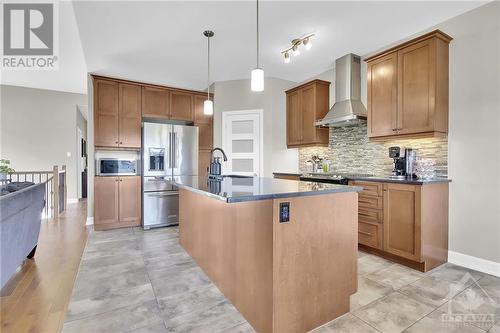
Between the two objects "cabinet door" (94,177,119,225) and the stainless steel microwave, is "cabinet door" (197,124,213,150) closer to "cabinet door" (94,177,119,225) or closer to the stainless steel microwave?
the stainless steel microwave

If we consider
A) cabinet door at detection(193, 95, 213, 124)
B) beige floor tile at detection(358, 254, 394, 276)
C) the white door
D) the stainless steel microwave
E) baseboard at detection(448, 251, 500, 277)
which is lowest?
beige floor tile at detection(358, 254, 394, 276)

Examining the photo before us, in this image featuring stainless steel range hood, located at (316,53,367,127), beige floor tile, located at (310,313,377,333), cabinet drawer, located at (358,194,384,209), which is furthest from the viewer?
stainless steel range hood, located at (316,53,367,127)

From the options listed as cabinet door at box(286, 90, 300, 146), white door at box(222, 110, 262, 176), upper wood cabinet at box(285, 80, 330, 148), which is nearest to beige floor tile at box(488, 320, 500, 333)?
upper wood cabinet at box(285, 80, 330, 148)

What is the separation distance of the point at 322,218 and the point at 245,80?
3.80m

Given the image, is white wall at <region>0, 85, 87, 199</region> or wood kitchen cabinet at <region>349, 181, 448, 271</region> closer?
wood kitchen cabinet at <region>349, 181, 448, 271</region>

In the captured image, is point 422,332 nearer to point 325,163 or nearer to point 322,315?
point 322,315

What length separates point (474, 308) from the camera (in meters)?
1.93

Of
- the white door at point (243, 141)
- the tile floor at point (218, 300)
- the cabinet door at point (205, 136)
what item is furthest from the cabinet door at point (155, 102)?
the tile floor at point (218, 300)

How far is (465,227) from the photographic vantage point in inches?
109

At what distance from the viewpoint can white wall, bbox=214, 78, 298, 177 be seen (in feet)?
16.0

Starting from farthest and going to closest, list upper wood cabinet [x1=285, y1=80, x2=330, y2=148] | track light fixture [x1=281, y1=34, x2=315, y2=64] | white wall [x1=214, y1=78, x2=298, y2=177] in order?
white wall [x1=214, y1=78, x2=298, y2=177] < upper wood cabinet [x1=285, y1=80, x2=330, y2=148] < track light fixture [x1=281, y1=34, x2=315, y2=64]

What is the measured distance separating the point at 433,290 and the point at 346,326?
1.08 meters

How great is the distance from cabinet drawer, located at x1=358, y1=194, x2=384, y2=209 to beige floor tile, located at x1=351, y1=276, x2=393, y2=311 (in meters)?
0.93

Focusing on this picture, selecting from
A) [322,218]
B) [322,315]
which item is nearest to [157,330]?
[322,315]
